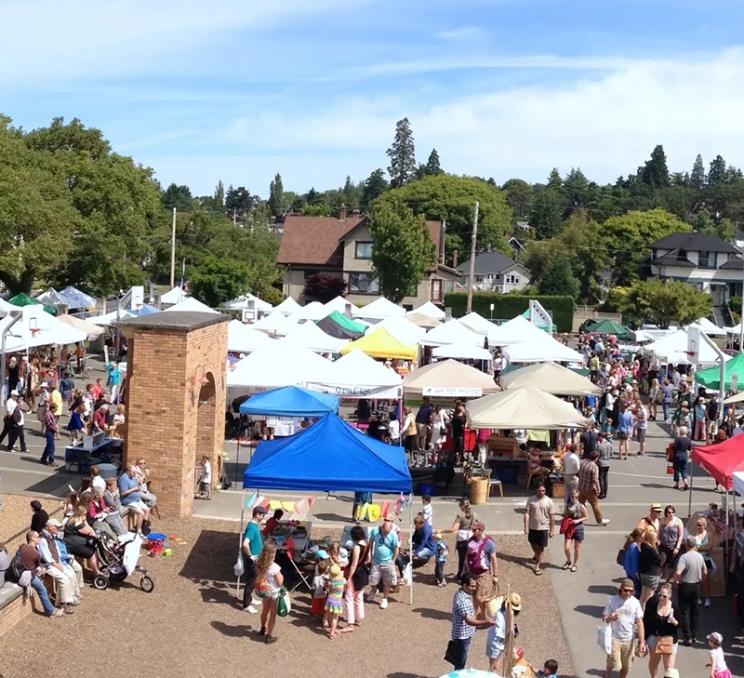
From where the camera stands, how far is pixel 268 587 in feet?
40.2

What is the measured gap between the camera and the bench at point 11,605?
11.8 meters

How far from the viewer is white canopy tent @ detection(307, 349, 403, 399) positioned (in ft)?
72.0

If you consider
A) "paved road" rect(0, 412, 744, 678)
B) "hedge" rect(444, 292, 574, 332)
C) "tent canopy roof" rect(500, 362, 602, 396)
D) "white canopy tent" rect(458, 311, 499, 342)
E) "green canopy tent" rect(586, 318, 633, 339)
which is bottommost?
"hedge" rect(444, 292, 574, 332)

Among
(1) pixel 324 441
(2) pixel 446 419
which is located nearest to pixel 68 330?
(2) pixel 446 419

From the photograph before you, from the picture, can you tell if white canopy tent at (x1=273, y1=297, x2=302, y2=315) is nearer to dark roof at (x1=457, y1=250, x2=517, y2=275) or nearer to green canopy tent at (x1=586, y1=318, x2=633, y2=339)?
green canopy tent at (x1=586, y1=318, x2=633, y2=339)

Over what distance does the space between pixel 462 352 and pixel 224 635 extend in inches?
694

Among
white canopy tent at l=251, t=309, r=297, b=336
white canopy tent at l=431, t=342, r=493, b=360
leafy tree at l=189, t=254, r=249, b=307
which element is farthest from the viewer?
leafy tree at l=189, t=254, r=249, b=307

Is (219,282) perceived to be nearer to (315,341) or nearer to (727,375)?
(315,341)

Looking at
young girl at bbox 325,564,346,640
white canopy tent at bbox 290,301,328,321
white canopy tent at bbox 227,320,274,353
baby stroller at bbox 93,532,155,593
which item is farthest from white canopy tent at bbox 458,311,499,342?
young girl at bbox 325,564,346,640

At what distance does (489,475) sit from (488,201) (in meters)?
83.4

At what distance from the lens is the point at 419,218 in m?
69.3

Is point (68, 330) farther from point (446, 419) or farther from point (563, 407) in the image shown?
point (563, 407)

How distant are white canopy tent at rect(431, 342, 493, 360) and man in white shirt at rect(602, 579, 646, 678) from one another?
1746cm

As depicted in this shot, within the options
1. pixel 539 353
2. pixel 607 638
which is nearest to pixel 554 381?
pixel 539 353
